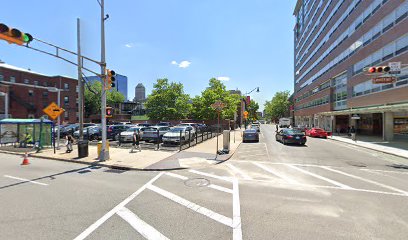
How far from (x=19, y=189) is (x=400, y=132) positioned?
36.1 m

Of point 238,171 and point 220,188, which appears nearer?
point 220,188

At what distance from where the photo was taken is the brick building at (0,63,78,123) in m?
43.1

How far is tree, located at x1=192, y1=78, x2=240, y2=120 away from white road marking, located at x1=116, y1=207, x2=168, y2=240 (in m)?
38.4

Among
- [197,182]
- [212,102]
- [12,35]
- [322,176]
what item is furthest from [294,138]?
[212,102]

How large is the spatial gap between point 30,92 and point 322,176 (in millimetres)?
58760

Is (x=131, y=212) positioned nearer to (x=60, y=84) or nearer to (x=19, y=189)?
(x=19, y=189)

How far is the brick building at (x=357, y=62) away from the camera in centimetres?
2231

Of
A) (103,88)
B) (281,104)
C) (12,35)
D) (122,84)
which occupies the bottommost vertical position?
(103,88)

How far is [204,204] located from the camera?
5805 mm

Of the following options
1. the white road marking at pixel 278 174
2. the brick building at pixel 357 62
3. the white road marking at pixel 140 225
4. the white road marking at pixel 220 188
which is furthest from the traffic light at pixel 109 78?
the brick building at pixel 357 62

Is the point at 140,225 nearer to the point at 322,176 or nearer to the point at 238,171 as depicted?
the point at 238,171

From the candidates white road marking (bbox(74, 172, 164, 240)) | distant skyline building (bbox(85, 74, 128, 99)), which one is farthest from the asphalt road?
distant skyline building (bbox(85, 74, 128, 99))

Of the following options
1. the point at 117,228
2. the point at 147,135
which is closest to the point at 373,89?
the point at 147,135

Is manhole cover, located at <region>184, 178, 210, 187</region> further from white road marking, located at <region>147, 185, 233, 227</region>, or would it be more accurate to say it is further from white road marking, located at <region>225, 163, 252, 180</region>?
white road marking, located at <region>225, 163, 252, 180</region>
